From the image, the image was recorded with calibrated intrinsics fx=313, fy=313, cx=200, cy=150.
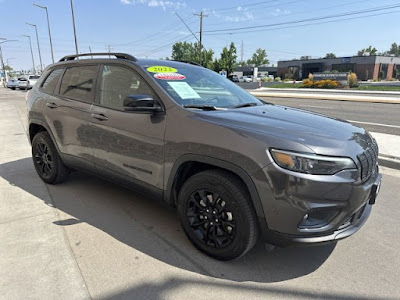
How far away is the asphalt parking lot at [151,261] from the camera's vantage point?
7.82ft

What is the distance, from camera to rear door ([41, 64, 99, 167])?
12.2 ft

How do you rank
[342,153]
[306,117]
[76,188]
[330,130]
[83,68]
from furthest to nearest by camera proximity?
[76,188] → [83,68] → [306,117] → [330,130] → [342,153]

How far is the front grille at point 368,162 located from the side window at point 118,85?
201 cm

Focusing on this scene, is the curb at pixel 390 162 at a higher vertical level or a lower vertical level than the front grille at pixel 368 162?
lower

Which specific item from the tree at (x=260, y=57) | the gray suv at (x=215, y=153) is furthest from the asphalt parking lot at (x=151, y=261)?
the tree at (x=260, y=57)

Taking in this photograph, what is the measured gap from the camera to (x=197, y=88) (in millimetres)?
3357

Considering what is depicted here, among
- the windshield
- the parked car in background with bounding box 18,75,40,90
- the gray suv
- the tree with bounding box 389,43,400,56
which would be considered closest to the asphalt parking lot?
the gray suv

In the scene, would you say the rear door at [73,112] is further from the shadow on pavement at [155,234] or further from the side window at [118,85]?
the shadow on pavement at [155,234]

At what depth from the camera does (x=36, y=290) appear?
2375 mm

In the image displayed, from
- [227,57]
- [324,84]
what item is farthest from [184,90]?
[227,57]

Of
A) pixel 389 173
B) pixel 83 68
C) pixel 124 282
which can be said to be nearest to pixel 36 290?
pixel 124 282

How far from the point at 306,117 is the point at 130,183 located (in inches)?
76.1

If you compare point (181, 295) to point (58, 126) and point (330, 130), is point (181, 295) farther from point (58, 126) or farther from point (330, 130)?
point (58, 126)

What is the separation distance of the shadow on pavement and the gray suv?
0.17 metres
